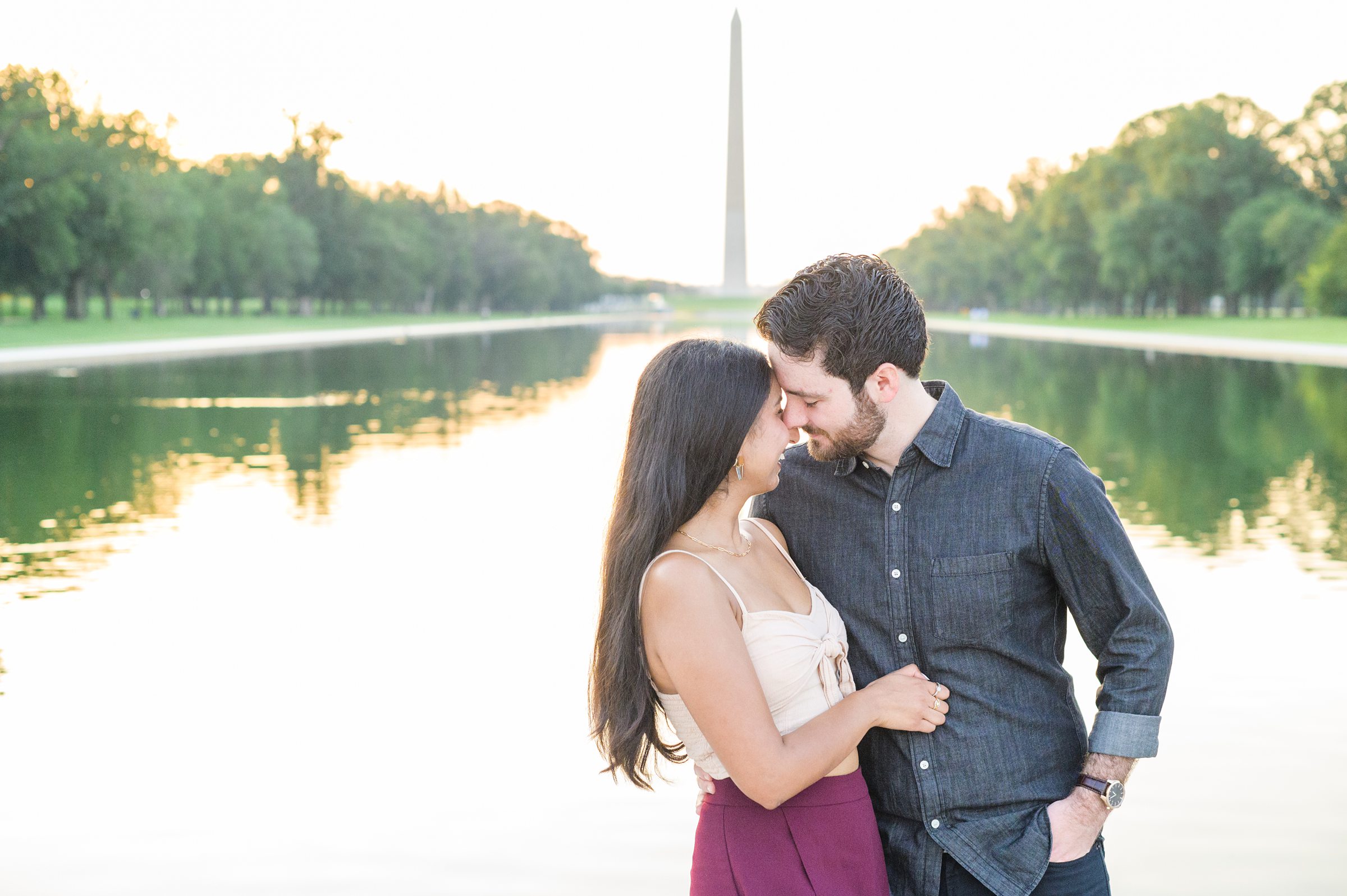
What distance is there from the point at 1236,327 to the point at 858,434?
190 ft

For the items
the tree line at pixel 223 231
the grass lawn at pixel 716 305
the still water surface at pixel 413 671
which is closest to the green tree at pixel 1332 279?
the grass lawn at pixel 716 305

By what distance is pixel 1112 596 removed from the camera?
2.51 meters

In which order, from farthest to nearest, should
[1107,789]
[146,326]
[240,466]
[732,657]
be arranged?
[146,326], [240,466], [1107,789], [732,657]

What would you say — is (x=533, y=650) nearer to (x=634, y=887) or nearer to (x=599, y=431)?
(x=634, y=887)

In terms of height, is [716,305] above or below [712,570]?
above

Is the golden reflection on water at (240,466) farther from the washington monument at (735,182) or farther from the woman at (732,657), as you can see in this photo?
the washington monument at (735,182)

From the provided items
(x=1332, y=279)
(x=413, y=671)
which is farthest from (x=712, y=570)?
(x=1332, y=279)

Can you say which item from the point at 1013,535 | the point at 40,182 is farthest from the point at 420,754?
the point at 40,182

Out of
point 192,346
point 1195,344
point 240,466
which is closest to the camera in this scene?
point 240,466

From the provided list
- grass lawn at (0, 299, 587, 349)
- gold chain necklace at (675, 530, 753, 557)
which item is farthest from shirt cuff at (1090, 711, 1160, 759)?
grass lawn at (0, 299, 587, 349)

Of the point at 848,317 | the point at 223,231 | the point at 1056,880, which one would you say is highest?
the point at 223,231

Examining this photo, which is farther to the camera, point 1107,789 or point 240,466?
point 240,466

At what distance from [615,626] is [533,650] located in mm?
4475

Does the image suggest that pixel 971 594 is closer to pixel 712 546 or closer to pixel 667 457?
pixel 712 546
